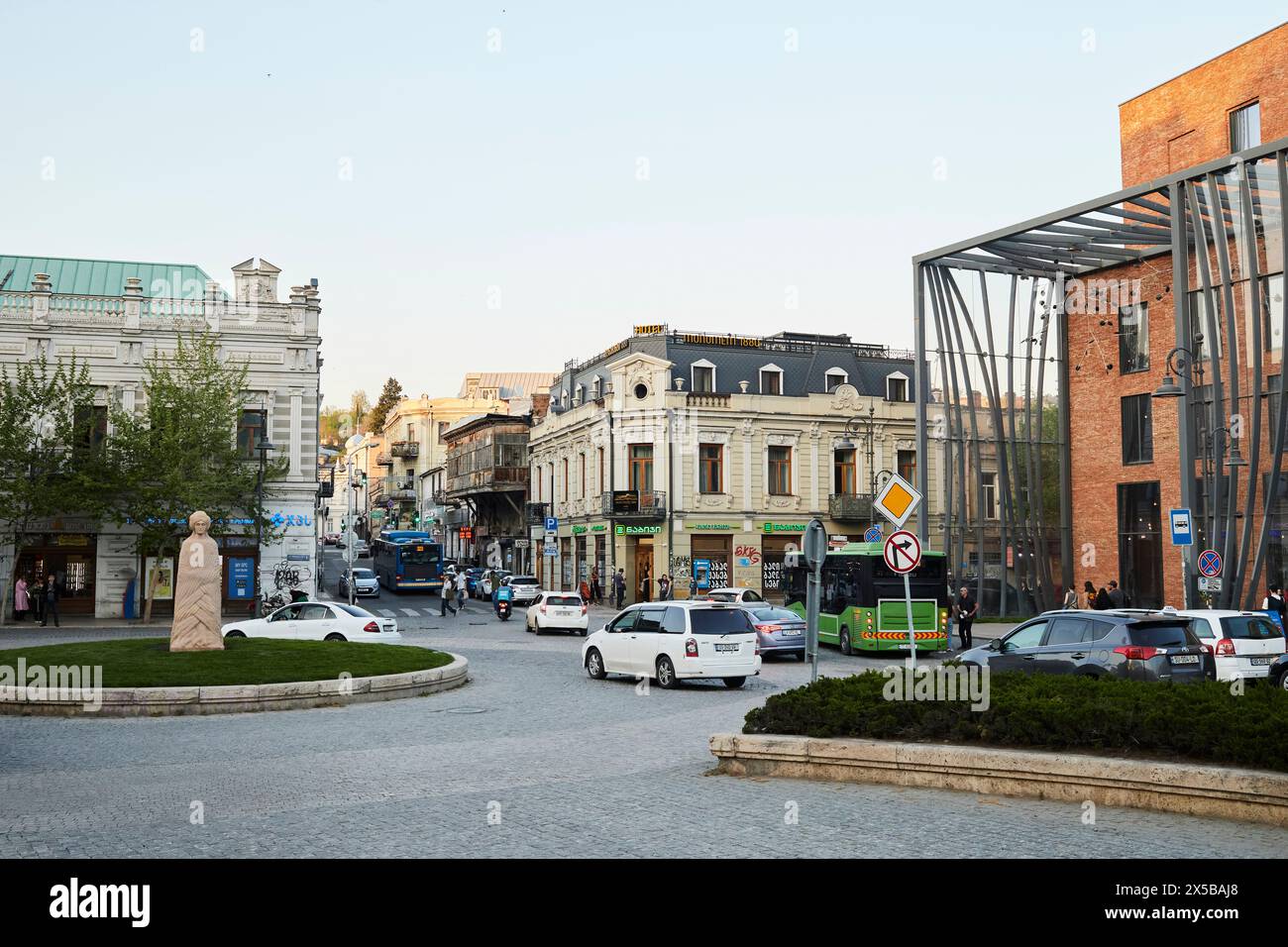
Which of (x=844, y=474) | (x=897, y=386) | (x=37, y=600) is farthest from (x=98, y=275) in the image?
(x=897, y=386)

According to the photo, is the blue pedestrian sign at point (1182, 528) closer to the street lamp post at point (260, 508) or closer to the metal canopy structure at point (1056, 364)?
the metal canopy structure at point (1056, 364)

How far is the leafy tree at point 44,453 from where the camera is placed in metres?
39.3

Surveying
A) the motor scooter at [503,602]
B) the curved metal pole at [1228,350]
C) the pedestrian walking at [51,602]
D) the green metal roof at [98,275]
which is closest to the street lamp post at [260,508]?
the pedestrian walking at [51,602]

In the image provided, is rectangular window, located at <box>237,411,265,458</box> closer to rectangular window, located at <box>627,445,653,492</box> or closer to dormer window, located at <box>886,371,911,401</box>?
rectangular window, located at <box>627,445,653,492</box>

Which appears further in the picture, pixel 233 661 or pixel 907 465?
pixel 907 465

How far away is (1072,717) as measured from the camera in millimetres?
10242

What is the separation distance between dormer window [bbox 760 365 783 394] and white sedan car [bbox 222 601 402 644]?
3211 cm

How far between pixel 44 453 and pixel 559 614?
738 inches

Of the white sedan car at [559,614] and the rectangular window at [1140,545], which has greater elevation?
the rectangular window at [1140,545]

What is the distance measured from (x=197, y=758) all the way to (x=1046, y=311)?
115ft

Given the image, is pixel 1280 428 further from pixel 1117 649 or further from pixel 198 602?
pixel 198 602

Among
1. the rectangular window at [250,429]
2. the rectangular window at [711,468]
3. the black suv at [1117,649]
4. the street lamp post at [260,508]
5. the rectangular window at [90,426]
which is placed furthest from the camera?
the rectangular window at [711,468]

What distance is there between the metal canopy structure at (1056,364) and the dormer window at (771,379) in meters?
14.7

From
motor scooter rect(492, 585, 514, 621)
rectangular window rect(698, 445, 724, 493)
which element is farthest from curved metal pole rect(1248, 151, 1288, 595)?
rectangular window rect(698, 445, 724, 493)
